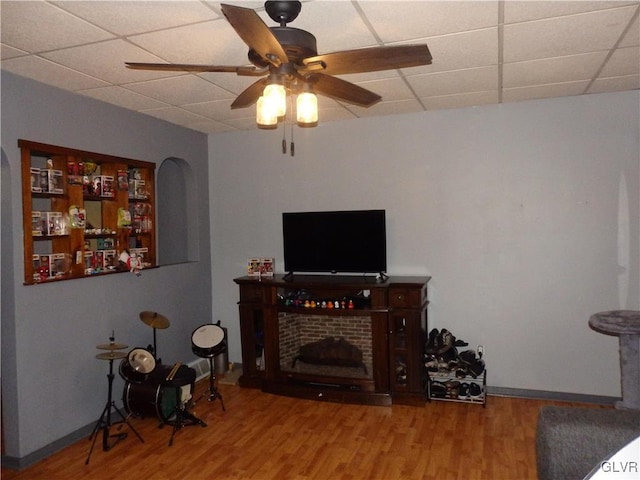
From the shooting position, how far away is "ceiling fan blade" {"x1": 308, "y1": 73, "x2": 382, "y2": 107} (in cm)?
223

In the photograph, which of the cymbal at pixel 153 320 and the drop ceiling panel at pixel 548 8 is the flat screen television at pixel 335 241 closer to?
the cymbal at pixel 153 320

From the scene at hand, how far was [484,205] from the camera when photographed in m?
4.38

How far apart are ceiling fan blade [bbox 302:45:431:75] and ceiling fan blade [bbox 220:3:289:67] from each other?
164 mm

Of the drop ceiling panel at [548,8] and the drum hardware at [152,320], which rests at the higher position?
the drop ceiling panel at [548,8]

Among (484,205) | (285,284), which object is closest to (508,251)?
(484,205)

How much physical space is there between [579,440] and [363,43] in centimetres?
229

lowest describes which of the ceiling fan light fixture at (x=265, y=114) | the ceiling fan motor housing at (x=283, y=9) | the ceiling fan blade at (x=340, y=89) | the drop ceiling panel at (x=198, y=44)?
the ceiling fan light fixture at (x=265, y=114)

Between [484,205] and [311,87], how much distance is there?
2693mm

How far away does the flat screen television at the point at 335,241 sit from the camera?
451 centimetres

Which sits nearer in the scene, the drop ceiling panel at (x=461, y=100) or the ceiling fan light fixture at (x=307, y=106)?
the ceiling fan light fixture at (x=307, y=106)

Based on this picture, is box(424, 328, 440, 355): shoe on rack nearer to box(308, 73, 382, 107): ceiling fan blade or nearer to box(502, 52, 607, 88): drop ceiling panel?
box(502, 52, 607, 88): drop ceiling panel

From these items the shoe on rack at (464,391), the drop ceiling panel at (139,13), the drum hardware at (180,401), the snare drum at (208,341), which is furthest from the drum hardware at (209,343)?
the drop ceiling panel at (139,13)

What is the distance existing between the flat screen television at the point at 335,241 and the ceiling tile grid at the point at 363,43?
1212mm

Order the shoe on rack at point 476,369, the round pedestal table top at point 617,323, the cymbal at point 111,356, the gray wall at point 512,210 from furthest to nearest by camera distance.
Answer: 1. the shoe on rack at point 476,369
2. the gray wall at point 512,210
3. the cymbal at point 111,356
4. the round pedestal table top at point 617,323
